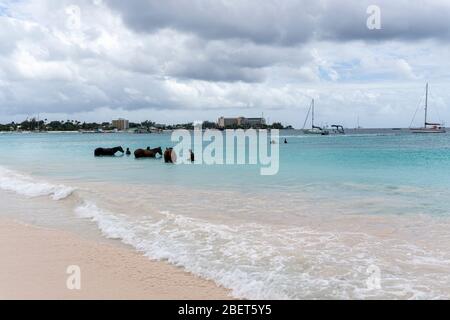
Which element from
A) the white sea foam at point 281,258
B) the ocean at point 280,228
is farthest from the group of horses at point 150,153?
the white sea foam at point 281,258

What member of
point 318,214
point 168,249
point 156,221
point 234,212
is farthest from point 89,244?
point 318,214

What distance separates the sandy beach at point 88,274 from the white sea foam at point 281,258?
0.40 m

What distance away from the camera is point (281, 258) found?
7.94m

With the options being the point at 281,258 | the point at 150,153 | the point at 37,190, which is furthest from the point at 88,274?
the point at 150,153

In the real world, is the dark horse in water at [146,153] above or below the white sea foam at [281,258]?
above

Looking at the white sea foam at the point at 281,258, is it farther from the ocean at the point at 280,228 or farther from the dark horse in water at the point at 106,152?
the dark horse in water at the point at 106,152

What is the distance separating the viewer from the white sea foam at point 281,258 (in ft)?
21.0

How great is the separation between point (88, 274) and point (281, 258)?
134 inches

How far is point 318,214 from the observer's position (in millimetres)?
12258

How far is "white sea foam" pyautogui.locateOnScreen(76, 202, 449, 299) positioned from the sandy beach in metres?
0.40

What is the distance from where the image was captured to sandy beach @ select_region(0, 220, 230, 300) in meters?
6.26

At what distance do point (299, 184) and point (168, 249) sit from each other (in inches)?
475

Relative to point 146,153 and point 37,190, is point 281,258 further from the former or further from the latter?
point 146,153
